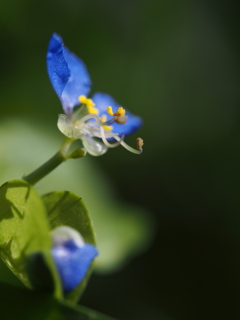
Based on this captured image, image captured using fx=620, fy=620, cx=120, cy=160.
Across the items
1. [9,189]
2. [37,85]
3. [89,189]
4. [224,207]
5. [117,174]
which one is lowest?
[224,207]

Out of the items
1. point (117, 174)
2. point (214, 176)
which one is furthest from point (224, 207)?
point (117, 174)

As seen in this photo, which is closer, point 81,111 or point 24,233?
point 24,233

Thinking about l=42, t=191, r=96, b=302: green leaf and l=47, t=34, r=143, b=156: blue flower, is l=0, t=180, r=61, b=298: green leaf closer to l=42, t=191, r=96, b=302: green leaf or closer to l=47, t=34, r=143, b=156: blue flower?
l=42, t=191, r=96, b=302: green leaf

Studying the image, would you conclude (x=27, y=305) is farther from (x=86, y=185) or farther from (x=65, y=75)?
(x=86, y=185)

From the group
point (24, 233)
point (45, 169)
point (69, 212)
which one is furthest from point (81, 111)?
point (24, 233)

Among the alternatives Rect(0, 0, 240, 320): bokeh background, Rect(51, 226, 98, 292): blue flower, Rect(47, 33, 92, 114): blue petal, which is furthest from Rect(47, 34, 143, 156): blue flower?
Rect(0, 0, 240, 320): bokeh background

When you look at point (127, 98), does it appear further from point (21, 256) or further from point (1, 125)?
point (21, 256)

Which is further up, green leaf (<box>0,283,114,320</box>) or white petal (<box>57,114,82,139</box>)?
white petal (<box>57,114,82,139</box>)
